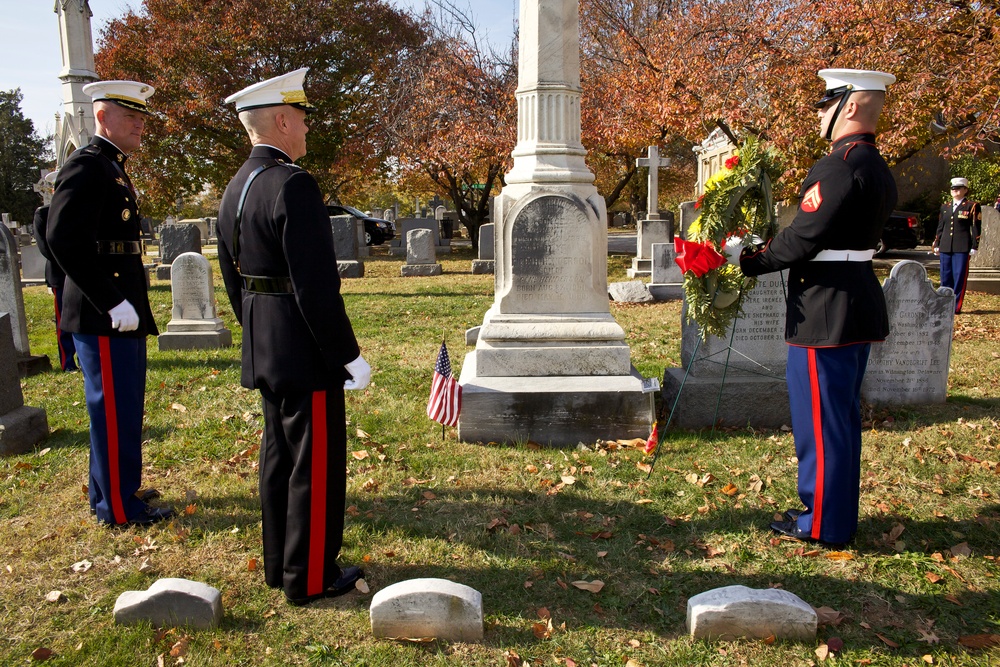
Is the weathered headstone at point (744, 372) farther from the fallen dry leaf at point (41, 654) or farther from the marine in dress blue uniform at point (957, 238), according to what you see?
the marine in dress blue uniform at point (957, 238)

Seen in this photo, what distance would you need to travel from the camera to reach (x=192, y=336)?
28.3 feet

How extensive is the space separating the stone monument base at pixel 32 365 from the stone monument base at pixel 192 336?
48.7 inches

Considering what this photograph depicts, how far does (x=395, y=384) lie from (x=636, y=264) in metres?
10.1

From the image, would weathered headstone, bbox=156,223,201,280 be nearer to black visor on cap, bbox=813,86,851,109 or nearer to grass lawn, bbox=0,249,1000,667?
grass lawn, bbox=0,249,1000,667

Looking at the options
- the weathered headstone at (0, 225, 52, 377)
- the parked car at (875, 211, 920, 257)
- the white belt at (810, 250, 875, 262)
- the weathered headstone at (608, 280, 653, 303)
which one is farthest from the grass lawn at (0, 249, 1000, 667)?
the parked car at (875, 211, 920, 257)

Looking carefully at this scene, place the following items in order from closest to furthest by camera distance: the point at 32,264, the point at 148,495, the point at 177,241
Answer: the point at 148,495 → the point at 177,241 → the point at 32,264

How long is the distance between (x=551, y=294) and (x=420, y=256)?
12.3 meters

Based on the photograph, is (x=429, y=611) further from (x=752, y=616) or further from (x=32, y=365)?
(x=32, y=365)

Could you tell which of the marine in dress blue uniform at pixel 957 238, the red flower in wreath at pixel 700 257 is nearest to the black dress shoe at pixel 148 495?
the red flower in wreath at pixel 700 257

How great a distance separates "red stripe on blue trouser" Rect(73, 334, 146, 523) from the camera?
3.97 metres

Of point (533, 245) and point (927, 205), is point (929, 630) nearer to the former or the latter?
point (533, 245)

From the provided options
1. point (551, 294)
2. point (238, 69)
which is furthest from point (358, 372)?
point (238, 69)

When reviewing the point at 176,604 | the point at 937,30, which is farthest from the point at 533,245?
the point at 937,30

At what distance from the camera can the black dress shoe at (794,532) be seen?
3.79 meters
